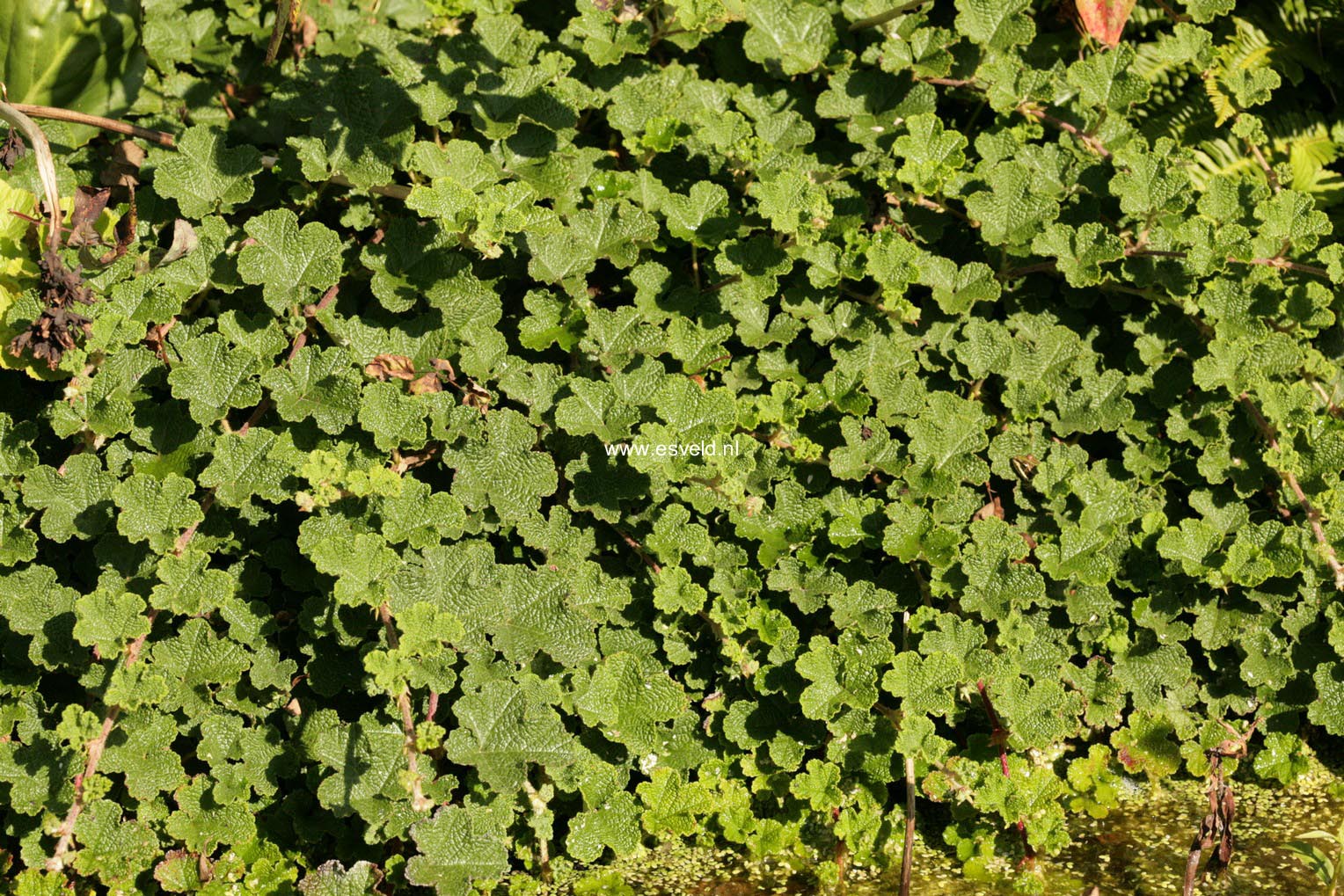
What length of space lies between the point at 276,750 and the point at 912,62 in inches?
95.4

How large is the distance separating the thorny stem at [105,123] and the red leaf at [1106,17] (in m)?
2.44

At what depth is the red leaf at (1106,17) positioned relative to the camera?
343cm

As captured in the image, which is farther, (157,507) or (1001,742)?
(1001,742)

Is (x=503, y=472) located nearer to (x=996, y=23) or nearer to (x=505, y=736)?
(x=505, y=736)

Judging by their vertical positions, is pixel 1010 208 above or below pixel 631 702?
above

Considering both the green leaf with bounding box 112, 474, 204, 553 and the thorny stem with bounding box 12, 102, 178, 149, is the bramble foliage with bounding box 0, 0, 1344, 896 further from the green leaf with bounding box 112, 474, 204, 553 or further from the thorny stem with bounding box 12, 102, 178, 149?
the thorny stem with bounding box 12, 102, 178, 149

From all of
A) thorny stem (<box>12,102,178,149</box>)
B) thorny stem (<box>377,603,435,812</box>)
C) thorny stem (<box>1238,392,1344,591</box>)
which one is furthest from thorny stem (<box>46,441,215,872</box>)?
thorny stem (<box>1238,392,1344,591</box>)

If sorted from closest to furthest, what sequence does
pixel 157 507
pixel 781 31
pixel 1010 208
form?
pixel 157 507
pixel 1010 208
pixel 781 31

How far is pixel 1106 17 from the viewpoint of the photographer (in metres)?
3.45

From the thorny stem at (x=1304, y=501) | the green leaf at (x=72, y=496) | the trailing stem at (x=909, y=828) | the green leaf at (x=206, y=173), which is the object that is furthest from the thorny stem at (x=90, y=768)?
the thorny stem at (x=1304, y=501)

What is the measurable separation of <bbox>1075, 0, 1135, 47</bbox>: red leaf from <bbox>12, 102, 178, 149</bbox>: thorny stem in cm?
244

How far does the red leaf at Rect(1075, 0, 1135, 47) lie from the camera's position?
343 cm

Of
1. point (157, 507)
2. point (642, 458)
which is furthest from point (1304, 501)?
point (157, 507)

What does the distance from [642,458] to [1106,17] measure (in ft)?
5.95
